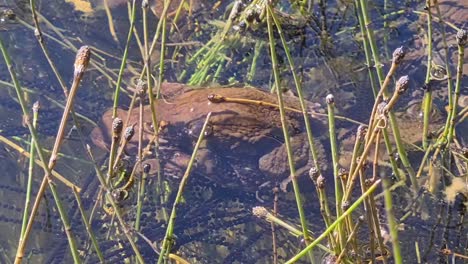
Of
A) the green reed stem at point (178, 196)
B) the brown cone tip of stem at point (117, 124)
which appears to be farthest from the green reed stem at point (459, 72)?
the brown cone tip of stem at point (117, 124)

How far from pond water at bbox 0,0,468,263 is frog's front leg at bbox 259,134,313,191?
7 centimetres

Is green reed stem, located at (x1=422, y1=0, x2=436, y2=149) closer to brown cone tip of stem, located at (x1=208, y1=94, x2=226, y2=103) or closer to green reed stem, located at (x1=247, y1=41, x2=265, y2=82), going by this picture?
brown cone tip of stem, located at (x1=208, y1=94, x2=226, y2=103)

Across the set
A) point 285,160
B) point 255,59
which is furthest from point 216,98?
point 255,59

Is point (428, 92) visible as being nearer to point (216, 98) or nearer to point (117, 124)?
point (216, 98)

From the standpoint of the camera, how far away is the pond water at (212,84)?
2.63m

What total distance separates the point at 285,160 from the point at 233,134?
0.28 meters

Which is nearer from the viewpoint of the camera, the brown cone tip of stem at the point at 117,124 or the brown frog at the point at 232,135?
the brown cone tip of stem at the point at 117,124

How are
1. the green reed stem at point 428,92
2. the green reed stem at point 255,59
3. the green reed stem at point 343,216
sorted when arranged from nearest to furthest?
1. the green reed stem at point 343,216
2. the green reed stem at point 428,92
3. the green reed stem at point 255,59

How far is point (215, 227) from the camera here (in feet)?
9.28

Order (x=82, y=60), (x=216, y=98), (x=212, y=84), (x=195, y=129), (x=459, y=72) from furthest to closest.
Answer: (x=212, y=84), (x=195, y=129), (x=216, y=98), (x=459, y=72), (x=82, y=60)

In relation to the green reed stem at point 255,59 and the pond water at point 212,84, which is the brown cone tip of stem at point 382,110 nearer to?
the pond water at point 212,84

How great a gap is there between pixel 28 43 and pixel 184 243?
5.84 ft

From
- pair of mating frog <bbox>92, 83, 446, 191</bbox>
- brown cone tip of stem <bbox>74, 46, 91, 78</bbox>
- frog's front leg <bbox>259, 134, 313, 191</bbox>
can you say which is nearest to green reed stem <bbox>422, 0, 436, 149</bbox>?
pair of mating frog <bbox>92, 83, 446, 191</bbox>

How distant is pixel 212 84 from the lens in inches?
127
